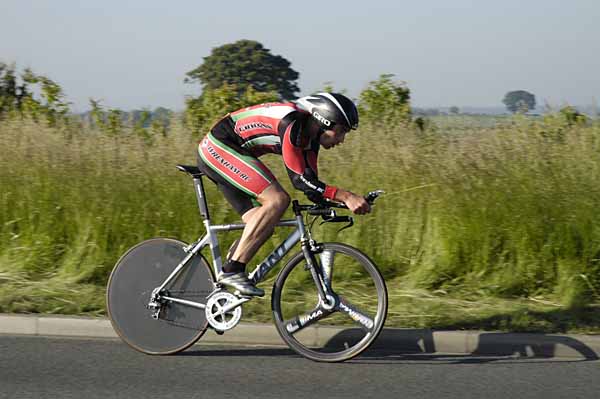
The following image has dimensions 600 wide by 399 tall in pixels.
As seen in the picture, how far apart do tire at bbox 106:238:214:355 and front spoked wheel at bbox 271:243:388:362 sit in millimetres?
539

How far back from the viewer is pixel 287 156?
19.0 feet

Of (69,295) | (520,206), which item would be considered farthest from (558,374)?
(69,295)

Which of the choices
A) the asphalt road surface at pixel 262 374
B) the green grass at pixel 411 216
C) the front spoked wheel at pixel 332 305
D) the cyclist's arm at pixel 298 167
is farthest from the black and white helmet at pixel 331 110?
the green grass at pixel 411 216

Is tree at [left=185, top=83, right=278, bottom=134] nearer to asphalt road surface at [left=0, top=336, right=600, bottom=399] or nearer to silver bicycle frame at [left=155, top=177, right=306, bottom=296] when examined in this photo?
silver bicycle frame at [left=155, top=177, right=306, bottom=296]

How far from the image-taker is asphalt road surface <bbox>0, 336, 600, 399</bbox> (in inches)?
214

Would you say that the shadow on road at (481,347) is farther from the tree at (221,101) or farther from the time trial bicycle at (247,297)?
the tree at (221,101)

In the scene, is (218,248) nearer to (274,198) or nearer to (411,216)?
(274,198)

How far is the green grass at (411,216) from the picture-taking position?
7547 millimetres

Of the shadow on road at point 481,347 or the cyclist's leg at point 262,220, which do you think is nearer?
the cyclist's leg at point 262,220

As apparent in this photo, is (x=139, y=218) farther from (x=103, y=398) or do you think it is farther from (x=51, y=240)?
(x=103, y=398)

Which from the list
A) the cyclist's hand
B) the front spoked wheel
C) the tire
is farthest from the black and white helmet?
the tire

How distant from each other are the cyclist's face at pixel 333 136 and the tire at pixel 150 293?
116 cm

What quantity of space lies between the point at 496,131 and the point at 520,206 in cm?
175

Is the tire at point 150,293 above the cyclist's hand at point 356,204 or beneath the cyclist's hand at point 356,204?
beneath
